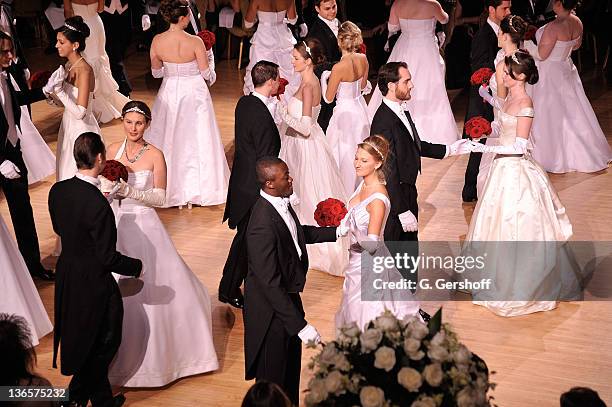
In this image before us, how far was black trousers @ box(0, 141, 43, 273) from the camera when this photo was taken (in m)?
6.48

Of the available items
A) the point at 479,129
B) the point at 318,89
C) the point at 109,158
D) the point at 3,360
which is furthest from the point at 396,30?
the point at 3,360

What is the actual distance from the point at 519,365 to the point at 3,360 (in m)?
3.08

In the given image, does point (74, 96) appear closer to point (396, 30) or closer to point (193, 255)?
point (193, 255)

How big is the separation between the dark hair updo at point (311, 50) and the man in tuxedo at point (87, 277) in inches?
91.3

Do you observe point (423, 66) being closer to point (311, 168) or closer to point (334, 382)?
point (311, 168)

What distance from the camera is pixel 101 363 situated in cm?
505

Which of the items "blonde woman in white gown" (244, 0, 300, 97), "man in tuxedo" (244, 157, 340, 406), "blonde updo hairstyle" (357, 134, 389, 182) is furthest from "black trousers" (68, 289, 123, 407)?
"blonde woman in white gown" (244, 0, 300, 97)

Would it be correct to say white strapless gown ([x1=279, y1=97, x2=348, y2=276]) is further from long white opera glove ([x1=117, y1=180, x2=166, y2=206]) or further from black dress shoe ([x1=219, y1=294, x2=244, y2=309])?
long white opera glove ([x1=117, y1=180, x2=166, y2=206])

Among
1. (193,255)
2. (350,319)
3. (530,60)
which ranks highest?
(530,60)

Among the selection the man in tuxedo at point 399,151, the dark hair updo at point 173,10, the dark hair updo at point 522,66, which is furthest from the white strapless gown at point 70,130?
the dark hair updo at point 522,66

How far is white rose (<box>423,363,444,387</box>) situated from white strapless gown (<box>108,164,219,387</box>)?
2.44 m

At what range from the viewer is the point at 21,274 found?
5969mm

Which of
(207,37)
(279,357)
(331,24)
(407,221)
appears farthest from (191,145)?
(279,357)

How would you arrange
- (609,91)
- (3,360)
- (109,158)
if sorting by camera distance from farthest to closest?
(609,91)
(109,158)
(3,360)
